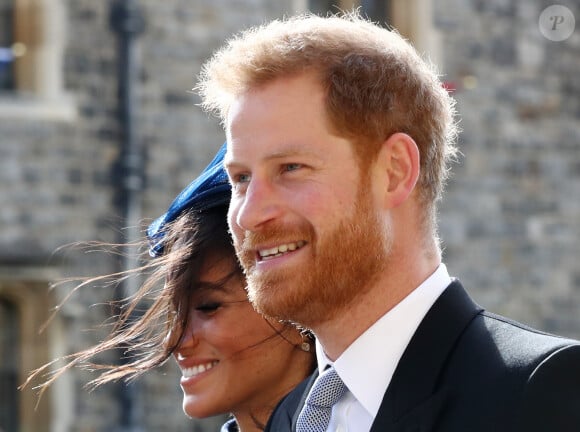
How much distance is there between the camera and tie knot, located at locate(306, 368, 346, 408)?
7.54 ft

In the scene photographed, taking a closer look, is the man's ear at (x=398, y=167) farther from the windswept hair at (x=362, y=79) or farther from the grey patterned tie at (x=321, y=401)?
the grey patterned tie at (x=321, y=401)

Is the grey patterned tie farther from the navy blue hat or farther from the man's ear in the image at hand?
the navy blue hat

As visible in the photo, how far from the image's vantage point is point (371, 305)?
2.26 metres

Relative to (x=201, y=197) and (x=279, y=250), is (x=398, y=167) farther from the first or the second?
(x=201, y=197)

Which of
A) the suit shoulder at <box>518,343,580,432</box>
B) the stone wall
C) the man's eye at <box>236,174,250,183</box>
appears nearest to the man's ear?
the man's eye at <box>236,174,250,183</box>

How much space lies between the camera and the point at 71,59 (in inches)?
404

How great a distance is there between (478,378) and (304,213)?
15.5 inches

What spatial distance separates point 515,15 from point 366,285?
10418mm

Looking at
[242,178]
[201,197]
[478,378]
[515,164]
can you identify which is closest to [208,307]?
[201,197]

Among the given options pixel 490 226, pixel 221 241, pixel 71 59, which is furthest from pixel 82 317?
pixel 221 241

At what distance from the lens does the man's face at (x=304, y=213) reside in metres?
2.22

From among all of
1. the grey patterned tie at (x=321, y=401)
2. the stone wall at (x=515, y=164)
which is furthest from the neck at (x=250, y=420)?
the stone wall at (x=515, y=164)

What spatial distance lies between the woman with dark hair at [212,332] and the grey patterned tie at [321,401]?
647 mm

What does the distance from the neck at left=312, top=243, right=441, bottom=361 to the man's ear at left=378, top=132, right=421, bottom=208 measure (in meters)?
0.10
